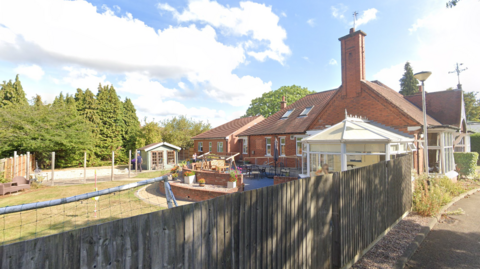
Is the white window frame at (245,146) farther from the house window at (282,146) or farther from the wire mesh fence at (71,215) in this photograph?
the wire mesh fence at (71,215)

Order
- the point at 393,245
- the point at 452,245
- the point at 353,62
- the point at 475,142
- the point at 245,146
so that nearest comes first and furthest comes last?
the point at 393,245 < the point at 452,245 < the point at 353,62 < the point at 475,142 < the point at 245,146

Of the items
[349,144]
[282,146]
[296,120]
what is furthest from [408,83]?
[349,144]

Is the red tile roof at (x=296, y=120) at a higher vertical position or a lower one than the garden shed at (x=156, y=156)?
higher

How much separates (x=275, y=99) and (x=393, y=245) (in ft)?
128

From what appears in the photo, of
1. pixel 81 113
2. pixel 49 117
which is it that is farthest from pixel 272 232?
pixel 81 113

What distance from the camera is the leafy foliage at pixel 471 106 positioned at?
39375 millimetres

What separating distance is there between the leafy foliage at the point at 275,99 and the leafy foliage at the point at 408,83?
1483 cm

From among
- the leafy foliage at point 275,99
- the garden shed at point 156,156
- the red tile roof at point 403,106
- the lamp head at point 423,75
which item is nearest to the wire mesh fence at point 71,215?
the lamp head at point 423,75

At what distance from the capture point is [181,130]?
3756 centimetres

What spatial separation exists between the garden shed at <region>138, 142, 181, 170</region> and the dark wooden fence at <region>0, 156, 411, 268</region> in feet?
69.4

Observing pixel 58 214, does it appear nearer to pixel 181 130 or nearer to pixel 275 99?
pixel 181 130

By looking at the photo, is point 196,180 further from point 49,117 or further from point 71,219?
point 49,117

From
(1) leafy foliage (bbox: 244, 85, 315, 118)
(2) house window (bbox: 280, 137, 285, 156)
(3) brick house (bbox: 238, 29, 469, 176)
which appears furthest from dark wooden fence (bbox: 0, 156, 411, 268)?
(1) leafy foliage (bbox: 244, 85, 315, 118)

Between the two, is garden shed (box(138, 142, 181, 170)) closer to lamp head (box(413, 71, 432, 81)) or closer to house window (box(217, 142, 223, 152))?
house window (box(217, 142, 223, 152))
